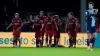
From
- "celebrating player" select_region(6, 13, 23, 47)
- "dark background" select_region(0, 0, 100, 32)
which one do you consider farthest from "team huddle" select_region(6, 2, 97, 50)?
"dark background" select_region(0, 0, 100, 32)

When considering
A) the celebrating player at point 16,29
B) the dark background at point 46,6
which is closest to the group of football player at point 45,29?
the celebrating player at point 16,29

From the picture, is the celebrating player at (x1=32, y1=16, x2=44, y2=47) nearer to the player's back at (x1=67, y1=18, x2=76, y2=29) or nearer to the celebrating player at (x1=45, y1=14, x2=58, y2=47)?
the celebrating player at (x1=45, y1=14, x2=58, y2=47)

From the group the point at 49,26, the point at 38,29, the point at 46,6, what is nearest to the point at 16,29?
the point at 38,29

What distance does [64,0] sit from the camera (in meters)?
32.6

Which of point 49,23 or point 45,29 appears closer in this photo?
point 49,23

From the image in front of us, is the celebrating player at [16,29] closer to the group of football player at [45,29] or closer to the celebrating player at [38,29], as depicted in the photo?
the group of football player at [45,29]

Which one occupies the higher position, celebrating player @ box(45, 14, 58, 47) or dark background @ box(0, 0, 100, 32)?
dark background @ box(0, 0, 100, 32)

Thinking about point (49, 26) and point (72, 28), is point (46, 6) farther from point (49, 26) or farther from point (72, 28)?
point (72, 28)

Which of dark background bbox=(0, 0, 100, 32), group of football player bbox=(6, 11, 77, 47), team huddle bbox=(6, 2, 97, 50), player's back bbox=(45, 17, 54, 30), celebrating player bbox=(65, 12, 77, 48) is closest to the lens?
celebrating player bbox=(65, 12, 77, 48)

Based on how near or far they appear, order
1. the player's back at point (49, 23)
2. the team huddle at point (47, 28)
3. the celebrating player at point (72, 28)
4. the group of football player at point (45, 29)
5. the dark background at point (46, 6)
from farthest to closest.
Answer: the dark background at point (46, 6)
the player's back at point (49, 23)
the group of football player at point (45, 29)
the team huddle at point (47, 28)
the celebrating player at point (72, 28)

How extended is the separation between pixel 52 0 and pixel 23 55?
56.5 feet

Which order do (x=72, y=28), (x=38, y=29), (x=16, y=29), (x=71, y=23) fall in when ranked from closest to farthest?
(x=71, y=23) → (x=72, y=28) → (x=16, y=29) → (x=38, y=29)

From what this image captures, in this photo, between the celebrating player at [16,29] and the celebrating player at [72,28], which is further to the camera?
the celebrating player at [16,29]

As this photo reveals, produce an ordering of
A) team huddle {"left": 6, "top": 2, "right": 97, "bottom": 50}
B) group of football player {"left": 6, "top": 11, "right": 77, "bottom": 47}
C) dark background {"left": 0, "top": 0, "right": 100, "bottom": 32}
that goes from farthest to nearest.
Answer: dark background {"left": 0, "top": 0, "right": 100, "bottom": 32} < group of football player {"left": 6, "top": 11, "right": 77, "bottom": 47} < team huddle {"left": 6, "top": 2, "right": 97, "bottom": 50}
